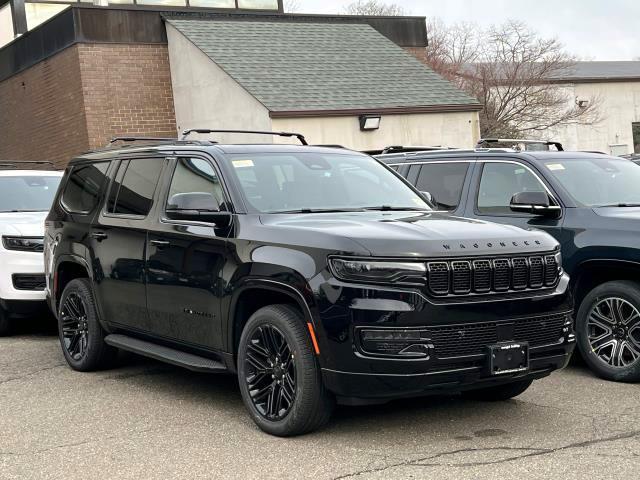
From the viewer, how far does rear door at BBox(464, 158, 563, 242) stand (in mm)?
7906

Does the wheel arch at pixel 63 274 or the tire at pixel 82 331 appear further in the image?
the wheel arch at pixel 63 274

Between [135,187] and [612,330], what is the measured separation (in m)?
3.96

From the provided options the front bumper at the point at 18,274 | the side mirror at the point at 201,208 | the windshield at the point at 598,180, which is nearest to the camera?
the side mirror at the point at 201,208

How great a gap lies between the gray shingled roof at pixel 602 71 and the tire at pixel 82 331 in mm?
40091

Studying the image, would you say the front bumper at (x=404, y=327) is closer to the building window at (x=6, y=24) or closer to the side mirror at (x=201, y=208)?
the side mirror at (x=201, y=208)

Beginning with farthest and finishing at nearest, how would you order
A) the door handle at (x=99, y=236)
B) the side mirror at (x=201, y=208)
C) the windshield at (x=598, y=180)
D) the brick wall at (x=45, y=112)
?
the brick wall at (x=45, y=112), the windshield at (x=598, y=180), the door handle at (x=99, y=236), the side mirror at (x=201, y=208)

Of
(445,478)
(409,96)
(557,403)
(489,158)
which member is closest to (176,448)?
(445,478)

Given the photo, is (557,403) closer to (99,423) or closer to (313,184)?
(313,184)

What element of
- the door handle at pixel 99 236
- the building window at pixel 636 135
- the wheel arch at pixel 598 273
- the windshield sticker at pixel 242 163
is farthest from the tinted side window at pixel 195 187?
the building window at pixel 636 135

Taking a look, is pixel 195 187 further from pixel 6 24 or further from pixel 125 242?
pixel 6 24

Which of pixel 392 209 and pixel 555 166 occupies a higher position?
pixel 555 166

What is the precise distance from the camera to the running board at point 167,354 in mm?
6242

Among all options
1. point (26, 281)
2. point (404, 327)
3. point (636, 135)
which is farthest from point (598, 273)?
point (636, 135)

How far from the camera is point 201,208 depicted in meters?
6.19
